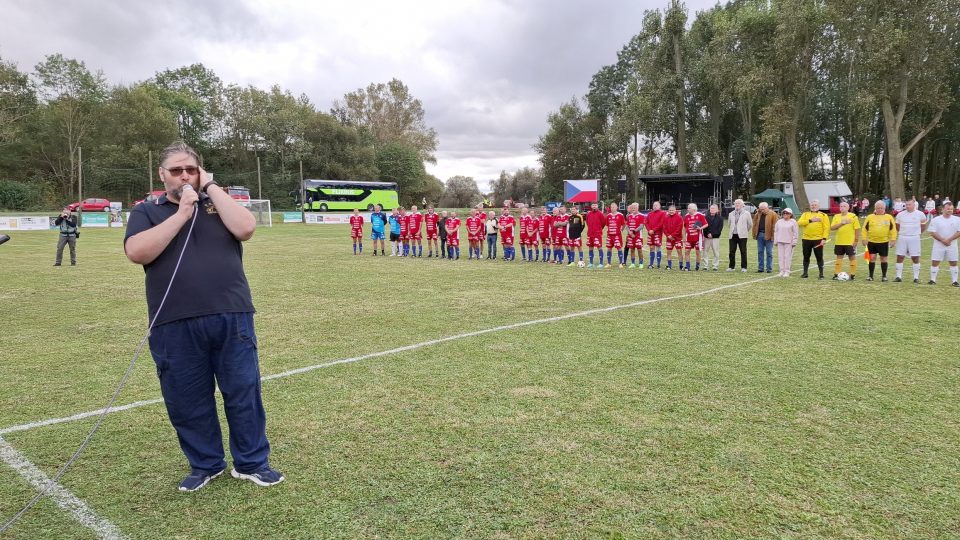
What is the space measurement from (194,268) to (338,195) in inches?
1912

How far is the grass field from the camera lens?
9.77 ft

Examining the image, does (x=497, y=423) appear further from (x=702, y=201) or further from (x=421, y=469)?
(x=702, y=201)

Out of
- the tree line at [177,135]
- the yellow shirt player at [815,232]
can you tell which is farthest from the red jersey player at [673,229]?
the tree line at [177,135]

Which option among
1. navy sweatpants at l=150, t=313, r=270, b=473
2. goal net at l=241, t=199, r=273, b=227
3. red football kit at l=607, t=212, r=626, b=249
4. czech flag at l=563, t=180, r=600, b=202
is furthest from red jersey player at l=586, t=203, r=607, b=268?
goal net at l=241, t=199, r=273, b=227

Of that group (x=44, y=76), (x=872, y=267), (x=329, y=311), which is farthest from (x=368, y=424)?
(x=44, y=76)

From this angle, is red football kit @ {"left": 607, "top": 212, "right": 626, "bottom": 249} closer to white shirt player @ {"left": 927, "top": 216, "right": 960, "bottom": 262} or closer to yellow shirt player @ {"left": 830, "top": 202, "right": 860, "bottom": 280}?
yellow shirt player @ {"left": 830, "top": 202, "right": 860, "bottom": 280}

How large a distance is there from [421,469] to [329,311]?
5889 mm

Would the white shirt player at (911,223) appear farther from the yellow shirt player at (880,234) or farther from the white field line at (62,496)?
the white field line at (62,496)

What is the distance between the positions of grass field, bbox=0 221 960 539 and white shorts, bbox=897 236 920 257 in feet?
12.5

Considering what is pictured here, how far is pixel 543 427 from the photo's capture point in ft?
13.6

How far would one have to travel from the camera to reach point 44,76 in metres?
51.0

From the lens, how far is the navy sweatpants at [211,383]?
119 inches

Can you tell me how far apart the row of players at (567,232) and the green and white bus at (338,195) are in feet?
98.5

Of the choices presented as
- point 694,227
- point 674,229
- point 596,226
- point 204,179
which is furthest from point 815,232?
point 204,179
